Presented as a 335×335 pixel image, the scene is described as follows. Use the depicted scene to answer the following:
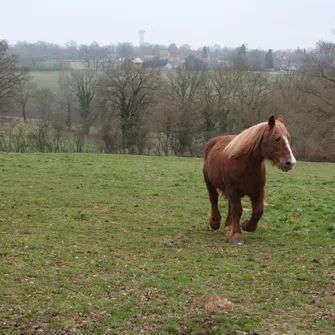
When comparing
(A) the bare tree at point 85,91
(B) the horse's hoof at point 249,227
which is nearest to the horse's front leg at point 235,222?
(B) the horse's hoof at point 249,227

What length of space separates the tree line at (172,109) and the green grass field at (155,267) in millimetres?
31298

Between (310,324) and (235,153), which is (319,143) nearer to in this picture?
(235,153)

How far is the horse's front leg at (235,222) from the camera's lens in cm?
1050

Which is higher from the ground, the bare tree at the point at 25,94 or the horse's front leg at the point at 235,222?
the bare tree at the point at 25,94

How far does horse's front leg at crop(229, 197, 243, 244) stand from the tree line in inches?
1403

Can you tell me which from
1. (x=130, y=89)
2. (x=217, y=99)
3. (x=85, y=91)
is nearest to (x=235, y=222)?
(x=217, y=99)

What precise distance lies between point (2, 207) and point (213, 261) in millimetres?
6469

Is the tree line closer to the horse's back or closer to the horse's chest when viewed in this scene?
the horse's back

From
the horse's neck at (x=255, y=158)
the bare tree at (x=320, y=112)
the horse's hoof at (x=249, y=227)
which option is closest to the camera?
the horse's neck at (x=255, y=158)

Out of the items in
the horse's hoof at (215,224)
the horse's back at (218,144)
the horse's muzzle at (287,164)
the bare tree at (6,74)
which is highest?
the bare tree at (6,74)

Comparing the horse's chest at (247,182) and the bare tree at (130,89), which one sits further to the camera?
the bare tree at (130,89)

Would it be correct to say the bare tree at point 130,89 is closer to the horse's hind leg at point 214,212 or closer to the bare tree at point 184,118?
the bare tree at point 184,118

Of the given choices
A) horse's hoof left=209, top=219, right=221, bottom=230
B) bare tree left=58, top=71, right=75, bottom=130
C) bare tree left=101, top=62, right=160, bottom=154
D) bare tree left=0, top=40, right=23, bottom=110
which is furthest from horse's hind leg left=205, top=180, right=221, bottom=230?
bare tree left=58, top=71, right=75, bottom=130

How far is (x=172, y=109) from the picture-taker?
49562mm
